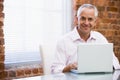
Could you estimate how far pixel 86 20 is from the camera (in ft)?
8.02

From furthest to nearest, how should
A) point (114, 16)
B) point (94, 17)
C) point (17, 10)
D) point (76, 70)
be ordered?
point (114, 16), point (17, 10), point (94, 17), point (76, 70)

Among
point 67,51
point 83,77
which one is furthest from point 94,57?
point 67,51

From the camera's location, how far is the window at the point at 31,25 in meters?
3.06

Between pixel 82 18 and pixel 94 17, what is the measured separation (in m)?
0.11

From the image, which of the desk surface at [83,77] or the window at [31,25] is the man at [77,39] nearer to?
the desk surface at [83,77]

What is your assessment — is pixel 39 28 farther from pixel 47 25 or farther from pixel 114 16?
pixel 114 16

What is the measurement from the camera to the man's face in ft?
7.87

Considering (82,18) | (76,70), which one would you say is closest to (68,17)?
(82,18)

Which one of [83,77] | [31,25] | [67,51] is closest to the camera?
[83,77]

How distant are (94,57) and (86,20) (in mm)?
628

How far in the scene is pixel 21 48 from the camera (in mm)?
3168

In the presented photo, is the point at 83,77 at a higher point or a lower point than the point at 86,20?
lower

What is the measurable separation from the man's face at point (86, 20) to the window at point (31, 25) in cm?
88

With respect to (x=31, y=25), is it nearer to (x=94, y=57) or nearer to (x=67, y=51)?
(x=67, y=51)
